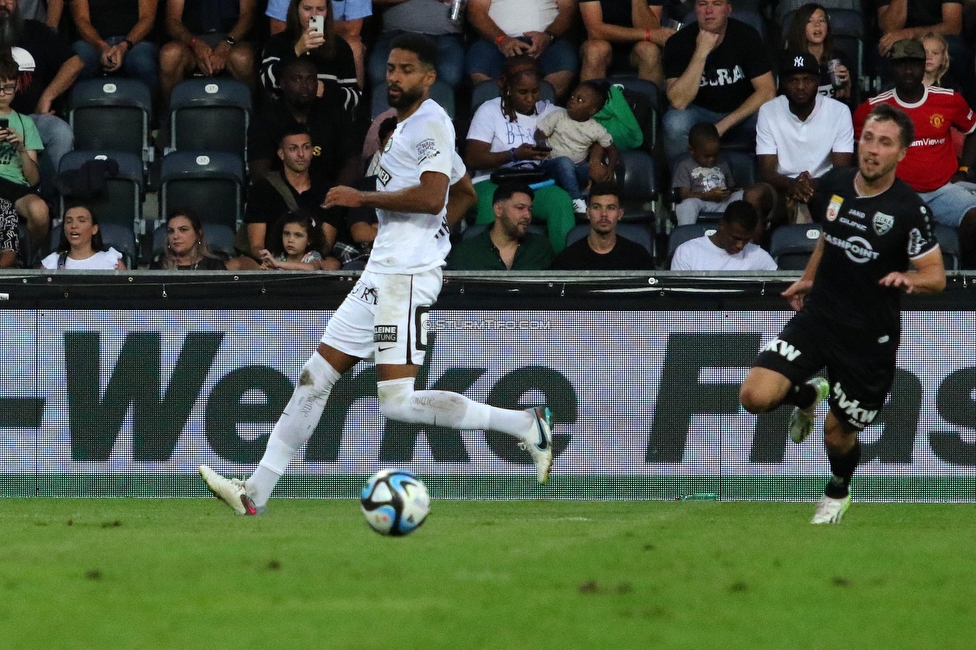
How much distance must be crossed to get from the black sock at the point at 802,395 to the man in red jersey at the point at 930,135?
4515 mm

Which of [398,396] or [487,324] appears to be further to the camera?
[487,324]

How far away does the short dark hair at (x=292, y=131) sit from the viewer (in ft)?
40.9

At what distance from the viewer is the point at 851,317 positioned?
8.19 metres

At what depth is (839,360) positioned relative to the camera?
27.0 feet

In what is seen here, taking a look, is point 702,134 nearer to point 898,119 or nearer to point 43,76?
point 898,119

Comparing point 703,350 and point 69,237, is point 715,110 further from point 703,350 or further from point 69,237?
point 69,237

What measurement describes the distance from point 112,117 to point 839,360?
26.5 ft

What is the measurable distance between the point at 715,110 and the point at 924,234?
232 inches

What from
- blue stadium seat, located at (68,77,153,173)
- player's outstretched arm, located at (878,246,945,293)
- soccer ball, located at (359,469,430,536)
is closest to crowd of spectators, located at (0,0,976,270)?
blue stadium seat, located at (68,77,153,173)

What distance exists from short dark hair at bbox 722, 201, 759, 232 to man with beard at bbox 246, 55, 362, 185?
3395 millimetres

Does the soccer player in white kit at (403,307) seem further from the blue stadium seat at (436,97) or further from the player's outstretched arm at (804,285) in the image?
the blue stadium seat at (436,97)

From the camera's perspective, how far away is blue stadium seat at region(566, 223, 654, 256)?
11.9 m

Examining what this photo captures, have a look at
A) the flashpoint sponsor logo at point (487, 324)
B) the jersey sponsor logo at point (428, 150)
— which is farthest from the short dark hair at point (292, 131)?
the jersey sponsor logo at point (428, 150)

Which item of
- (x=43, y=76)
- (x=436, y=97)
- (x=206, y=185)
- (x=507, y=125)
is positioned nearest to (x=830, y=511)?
(x=507, y=125)
